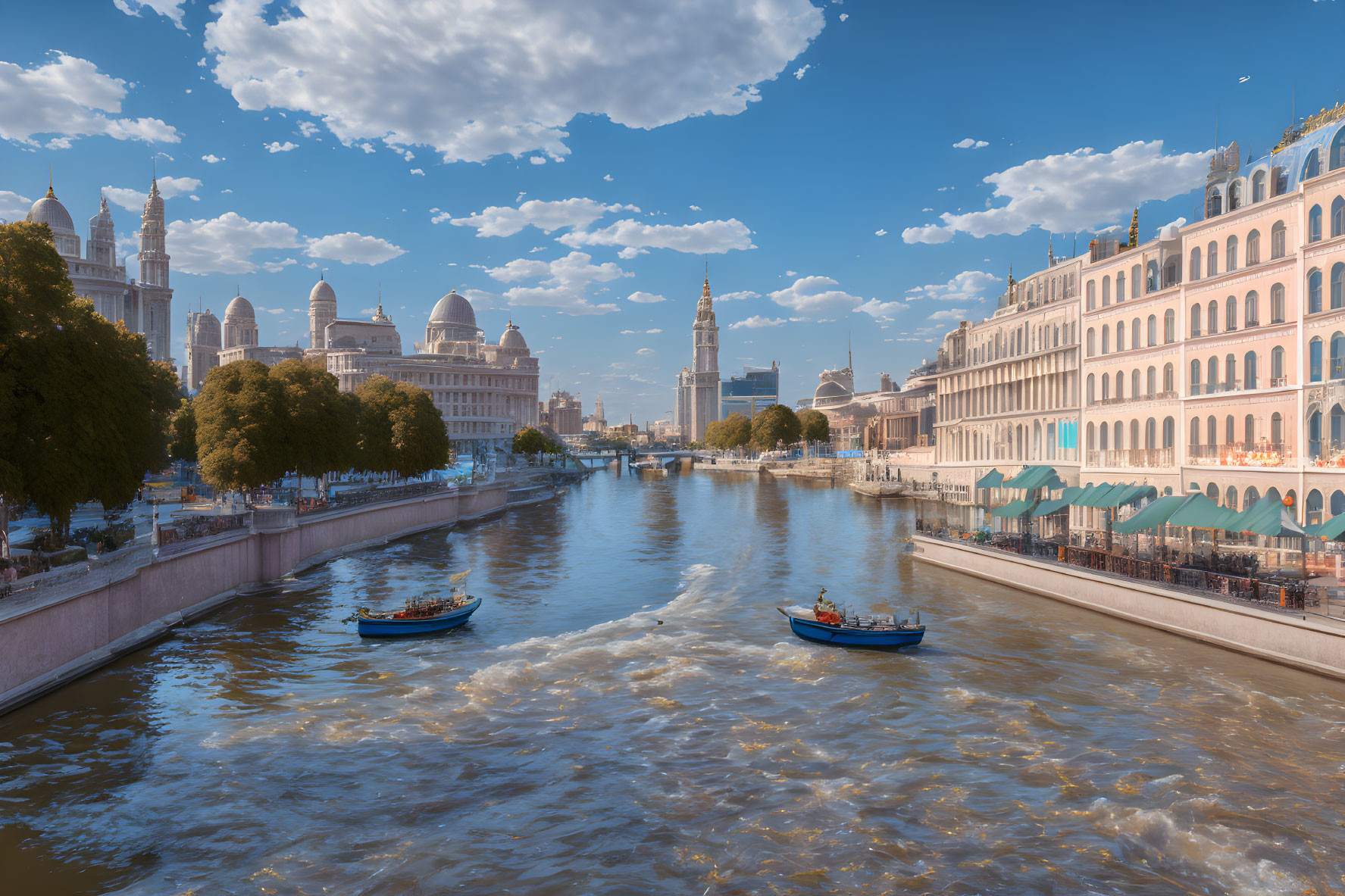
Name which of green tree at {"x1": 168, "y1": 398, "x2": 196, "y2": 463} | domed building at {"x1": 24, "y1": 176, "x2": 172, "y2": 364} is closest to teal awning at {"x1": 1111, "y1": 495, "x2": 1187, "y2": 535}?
green tree at {"x1": 168, "y1": 398, "x2": 196, "y2": 463}

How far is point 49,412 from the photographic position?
30.3m

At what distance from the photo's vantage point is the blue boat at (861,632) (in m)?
34.5

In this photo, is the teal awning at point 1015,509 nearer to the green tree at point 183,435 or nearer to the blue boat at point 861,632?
the blue boat at point 861,632

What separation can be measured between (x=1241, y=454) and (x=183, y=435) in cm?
9129

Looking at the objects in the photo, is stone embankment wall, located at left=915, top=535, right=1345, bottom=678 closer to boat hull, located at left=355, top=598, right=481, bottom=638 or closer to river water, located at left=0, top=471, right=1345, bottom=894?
river water, located at left=0, top=471, right=1345, bottom=894

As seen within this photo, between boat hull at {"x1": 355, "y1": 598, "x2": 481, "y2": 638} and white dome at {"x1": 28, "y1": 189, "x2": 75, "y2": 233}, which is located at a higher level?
white dome at {"x1": 28, "y1": 189, "x2": 75, "y2": 233}

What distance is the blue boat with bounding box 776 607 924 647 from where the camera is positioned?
34.5 meters

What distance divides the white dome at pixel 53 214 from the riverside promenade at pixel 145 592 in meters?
144

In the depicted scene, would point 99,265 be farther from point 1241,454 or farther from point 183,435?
point 1241,454

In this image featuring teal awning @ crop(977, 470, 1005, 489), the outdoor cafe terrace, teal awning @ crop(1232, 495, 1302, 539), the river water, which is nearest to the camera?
the river water

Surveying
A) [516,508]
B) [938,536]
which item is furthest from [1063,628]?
[516,508]

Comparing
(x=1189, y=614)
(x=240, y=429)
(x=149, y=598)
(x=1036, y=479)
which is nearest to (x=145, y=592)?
(x=149, y=598)

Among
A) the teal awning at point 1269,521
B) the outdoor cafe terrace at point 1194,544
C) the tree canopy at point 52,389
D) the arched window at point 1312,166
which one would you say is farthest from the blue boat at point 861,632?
the tree canopy at point 52,389

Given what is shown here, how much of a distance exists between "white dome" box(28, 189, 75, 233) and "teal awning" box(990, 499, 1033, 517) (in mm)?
184708
